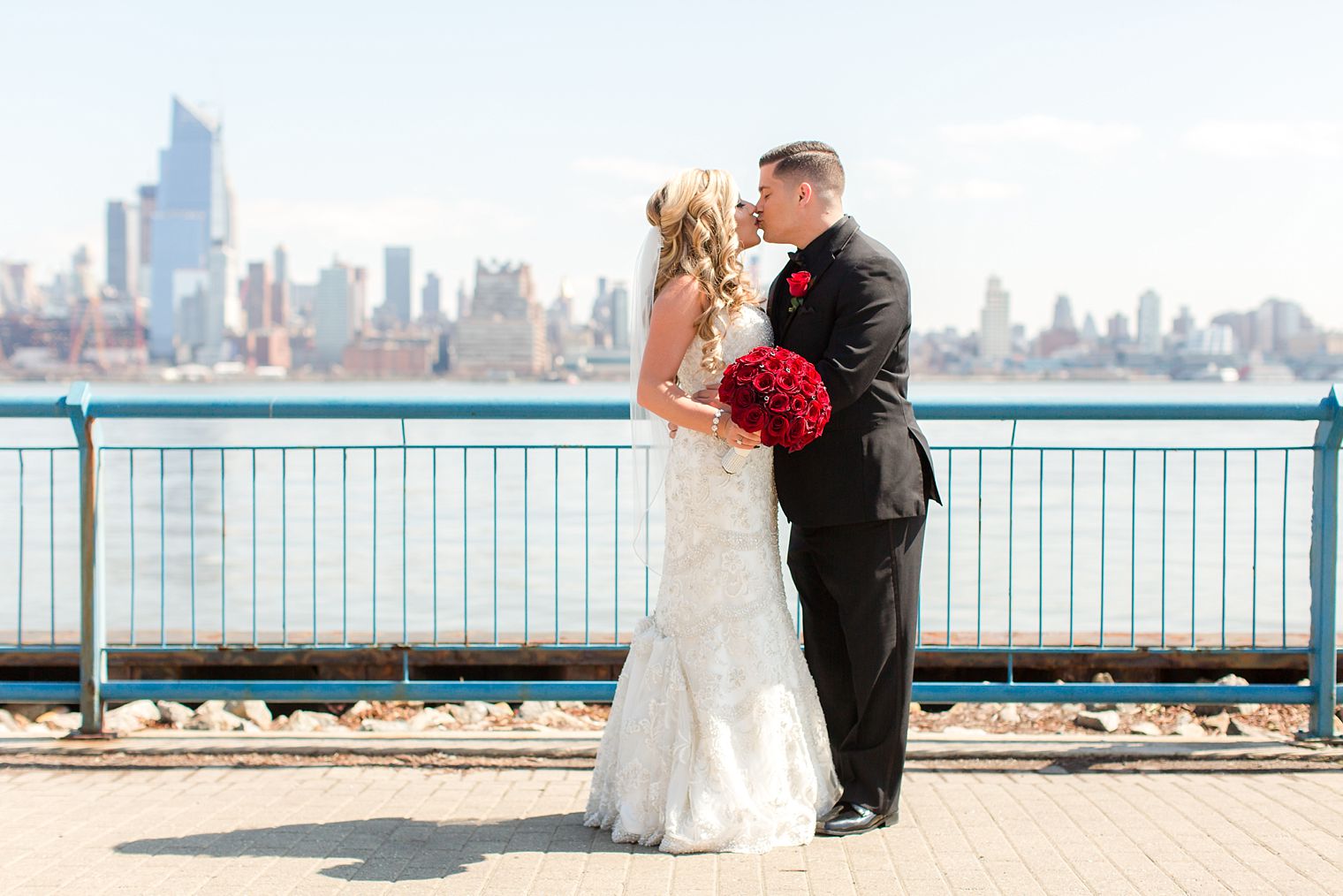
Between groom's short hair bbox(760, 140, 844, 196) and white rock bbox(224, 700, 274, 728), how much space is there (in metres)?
5.27

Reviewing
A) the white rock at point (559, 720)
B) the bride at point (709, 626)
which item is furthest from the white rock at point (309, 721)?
the bride at point (709, 626)

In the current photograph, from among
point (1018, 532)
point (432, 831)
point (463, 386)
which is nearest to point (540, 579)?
point (1018, 532)

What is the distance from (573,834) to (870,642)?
3.73 feet

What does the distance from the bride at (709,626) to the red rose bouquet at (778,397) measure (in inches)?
5.8

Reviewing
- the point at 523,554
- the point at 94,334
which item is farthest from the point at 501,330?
the point at 523,554

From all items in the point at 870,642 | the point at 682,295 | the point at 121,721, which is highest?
the point at 682,295

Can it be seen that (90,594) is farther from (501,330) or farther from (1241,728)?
(501,330)

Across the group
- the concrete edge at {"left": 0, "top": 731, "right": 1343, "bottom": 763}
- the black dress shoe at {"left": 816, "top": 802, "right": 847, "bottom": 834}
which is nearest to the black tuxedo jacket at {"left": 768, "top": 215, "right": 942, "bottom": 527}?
the black dress shoe at {"left": 816, "top": 802, "right": 847, "bottom": 834}

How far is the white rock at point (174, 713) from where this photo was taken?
26.3 feet

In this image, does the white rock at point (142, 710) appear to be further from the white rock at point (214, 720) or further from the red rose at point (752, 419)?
the red rose at point (752, 419)

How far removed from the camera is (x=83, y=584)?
5762 mm

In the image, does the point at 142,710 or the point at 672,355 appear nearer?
the point at 672,355

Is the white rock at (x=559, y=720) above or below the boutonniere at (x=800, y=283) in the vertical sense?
below

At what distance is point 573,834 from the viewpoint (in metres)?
4.48
